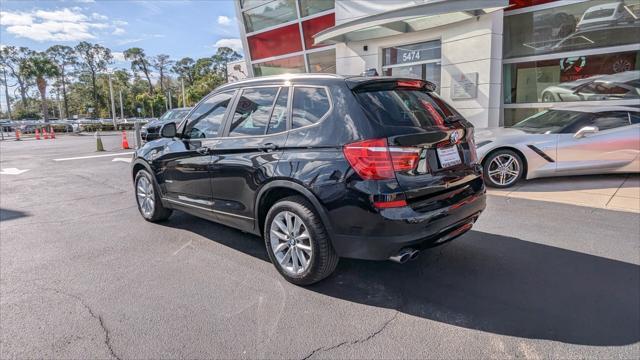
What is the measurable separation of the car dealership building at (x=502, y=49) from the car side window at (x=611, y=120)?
118 inches

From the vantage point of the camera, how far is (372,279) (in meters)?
3.34

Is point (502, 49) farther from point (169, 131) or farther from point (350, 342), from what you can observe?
point (350, 342)

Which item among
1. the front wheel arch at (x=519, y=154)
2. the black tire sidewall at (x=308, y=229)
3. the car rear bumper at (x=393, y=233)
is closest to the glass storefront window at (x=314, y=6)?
the front wheel arch at (x=519, y=154)

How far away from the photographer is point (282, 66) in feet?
56.1

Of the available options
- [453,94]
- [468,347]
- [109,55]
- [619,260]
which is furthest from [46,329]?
[109,55]

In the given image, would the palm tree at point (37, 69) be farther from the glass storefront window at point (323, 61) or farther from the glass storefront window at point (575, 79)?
the glass storefront window at point (575, 79)

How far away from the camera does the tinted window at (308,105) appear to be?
10.0ft

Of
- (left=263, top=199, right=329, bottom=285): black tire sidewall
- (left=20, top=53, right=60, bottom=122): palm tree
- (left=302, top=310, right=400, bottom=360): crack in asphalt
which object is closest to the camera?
(left=302, top=310, right=400, bottom=360): crack in asphalt

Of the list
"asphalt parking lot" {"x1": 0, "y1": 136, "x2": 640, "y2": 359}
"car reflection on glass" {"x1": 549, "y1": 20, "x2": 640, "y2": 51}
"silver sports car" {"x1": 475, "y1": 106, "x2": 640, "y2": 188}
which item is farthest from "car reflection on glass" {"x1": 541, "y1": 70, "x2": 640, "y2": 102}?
"asphalt parking lot" {"x1": 0, "y1": 136, "x2": 640, "y2": 359}

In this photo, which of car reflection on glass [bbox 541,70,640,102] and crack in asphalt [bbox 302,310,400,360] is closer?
crack in asphalt [bbox 302,310,400,360]

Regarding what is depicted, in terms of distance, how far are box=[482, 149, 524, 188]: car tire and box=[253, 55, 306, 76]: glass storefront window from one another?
10.7 metres

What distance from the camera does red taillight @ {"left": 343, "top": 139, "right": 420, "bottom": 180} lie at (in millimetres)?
2676

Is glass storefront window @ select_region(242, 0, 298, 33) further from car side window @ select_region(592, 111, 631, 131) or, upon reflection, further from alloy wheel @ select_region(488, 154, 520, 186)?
car side window @ select_region(592, 111, 631, 131)

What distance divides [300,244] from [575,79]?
32.3 ft
